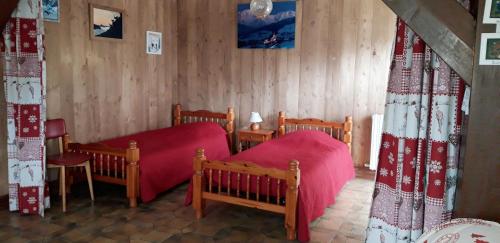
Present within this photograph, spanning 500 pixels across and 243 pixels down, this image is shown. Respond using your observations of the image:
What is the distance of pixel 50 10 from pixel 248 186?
2.81 metres

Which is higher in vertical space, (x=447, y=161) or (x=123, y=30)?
(x=123, y=30)

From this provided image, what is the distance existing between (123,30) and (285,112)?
2430 mm

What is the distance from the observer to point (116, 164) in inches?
158

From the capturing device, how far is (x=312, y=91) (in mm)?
5289

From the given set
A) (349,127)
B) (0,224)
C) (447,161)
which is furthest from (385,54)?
(0,224)

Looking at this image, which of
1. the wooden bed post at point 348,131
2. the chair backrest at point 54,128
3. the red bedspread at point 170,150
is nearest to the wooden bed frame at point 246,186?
the red bedspread at point 170,150

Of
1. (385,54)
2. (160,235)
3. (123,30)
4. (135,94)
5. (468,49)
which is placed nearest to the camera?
(468,49)

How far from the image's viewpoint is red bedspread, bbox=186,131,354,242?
327 centimetres

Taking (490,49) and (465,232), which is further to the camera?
(490,49)

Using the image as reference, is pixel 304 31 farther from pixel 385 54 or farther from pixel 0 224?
pixel 0 224

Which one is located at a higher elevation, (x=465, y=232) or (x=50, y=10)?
(x=50, y=10)

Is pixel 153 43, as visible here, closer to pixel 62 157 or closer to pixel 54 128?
pixel 54 128

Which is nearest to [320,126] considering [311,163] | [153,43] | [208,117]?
[311,163]

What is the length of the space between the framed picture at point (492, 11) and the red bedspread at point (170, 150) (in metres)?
3.15
